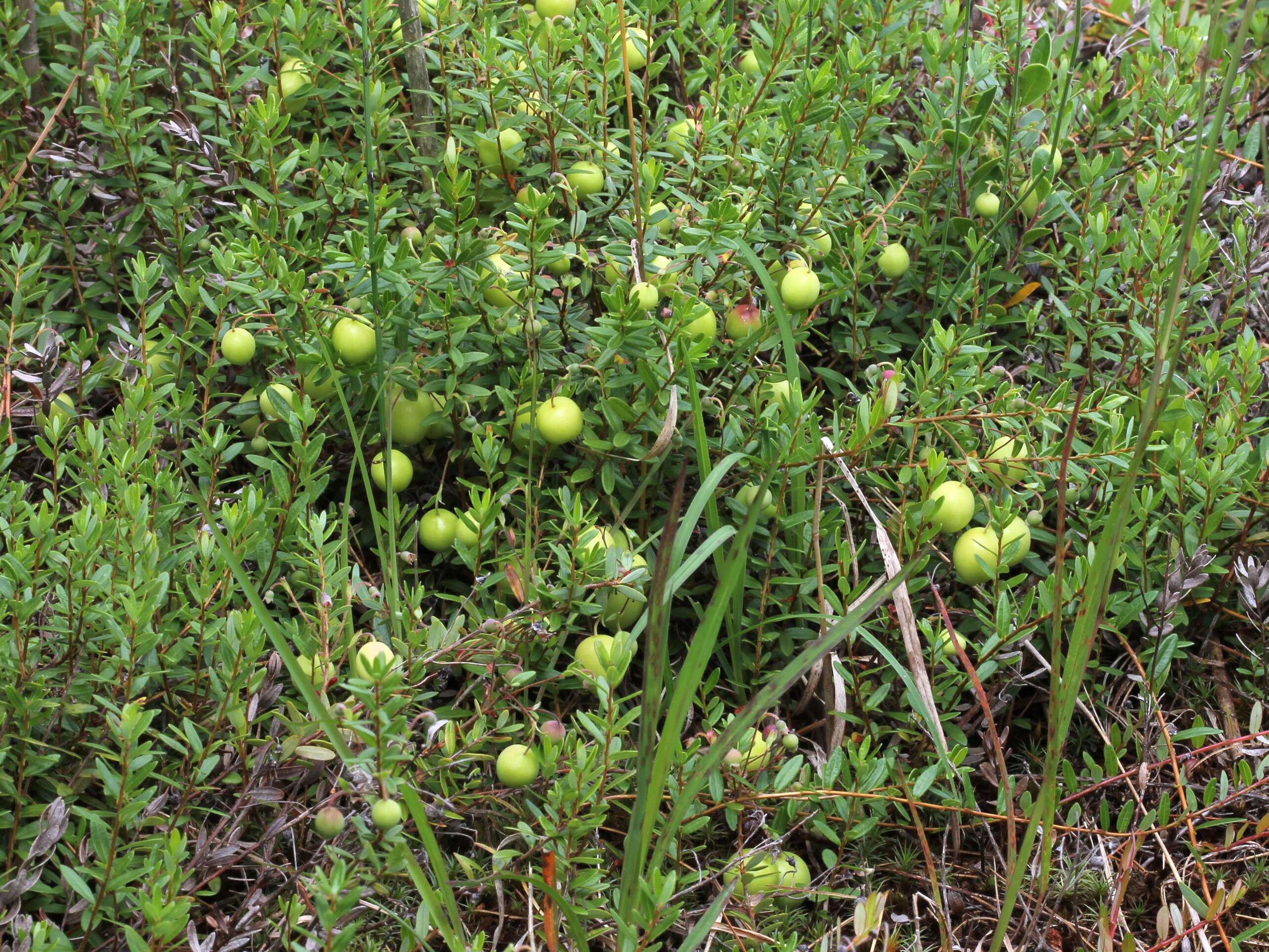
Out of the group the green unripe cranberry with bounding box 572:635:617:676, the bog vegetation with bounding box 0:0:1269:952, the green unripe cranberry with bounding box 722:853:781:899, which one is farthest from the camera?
the green unripe cranberry with bounding box 572:635:617:676

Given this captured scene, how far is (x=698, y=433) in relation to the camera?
2.28 m

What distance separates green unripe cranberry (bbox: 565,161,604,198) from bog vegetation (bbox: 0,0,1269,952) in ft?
0.05

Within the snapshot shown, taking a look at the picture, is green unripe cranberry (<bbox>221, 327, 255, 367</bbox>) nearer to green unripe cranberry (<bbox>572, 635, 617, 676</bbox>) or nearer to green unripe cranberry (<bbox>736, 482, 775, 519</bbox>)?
green unripe cranberry (<bbox>572, 635, 617, 676</bbox>)

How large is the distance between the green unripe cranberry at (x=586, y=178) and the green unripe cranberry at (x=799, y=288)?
0.48 meters

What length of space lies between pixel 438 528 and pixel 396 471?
15 cm

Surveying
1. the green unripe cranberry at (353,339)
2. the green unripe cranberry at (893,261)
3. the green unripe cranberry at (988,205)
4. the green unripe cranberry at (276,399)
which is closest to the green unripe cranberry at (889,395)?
the green unripe cranberry at (893,261)

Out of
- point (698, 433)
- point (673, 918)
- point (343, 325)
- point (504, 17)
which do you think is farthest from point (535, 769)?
point (504, 17)

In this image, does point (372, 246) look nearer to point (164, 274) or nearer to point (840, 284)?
point (164, 274)

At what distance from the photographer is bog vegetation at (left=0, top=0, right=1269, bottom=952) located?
1.92m

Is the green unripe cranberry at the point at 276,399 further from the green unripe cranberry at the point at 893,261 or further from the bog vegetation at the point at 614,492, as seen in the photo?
the green unripe cranberry at the point at 893,261

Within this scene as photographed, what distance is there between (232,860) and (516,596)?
0.66 m

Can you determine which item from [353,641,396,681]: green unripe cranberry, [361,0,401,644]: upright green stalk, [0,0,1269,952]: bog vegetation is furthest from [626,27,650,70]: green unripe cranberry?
[353,641,396,681]: green unripe cranberry

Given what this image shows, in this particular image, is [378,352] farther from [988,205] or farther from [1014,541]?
[988,205]

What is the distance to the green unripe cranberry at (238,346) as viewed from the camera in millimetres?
2355
